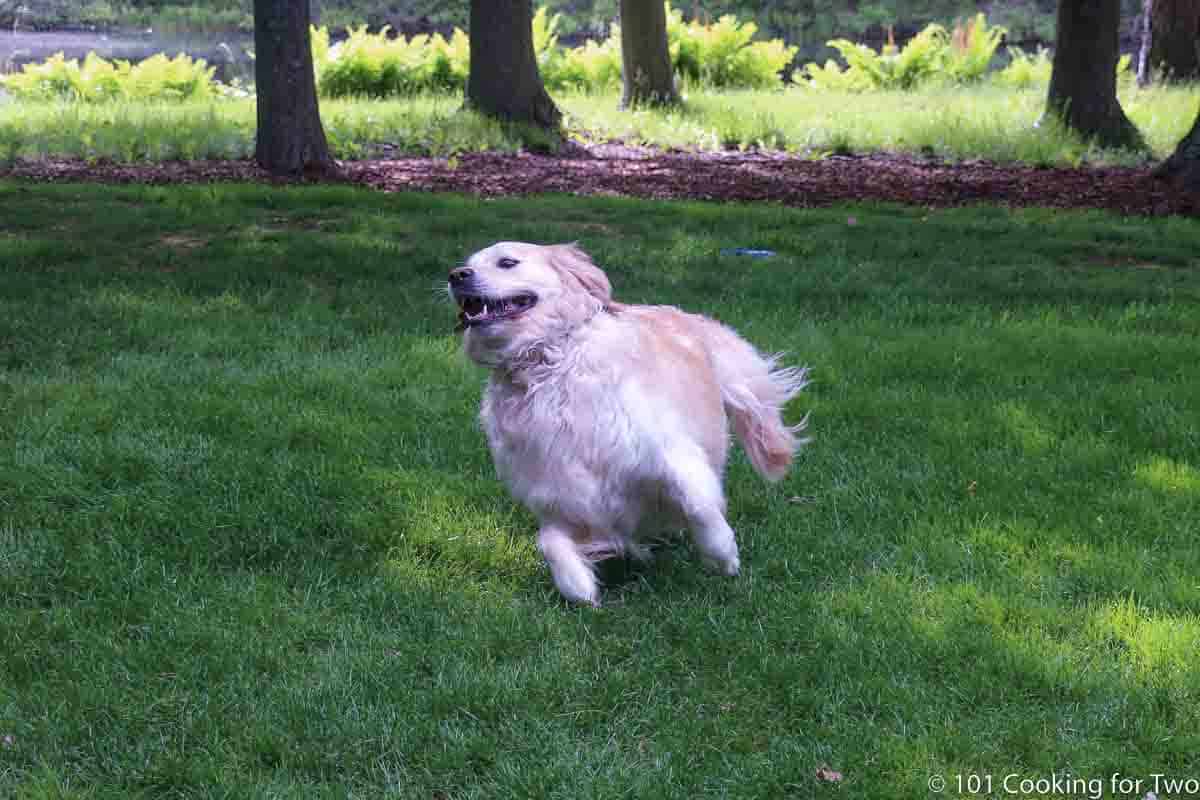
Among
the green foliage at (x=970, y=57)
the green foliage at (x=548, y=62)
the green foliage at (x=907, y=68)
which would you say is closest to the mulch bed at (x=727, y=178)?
the green foliage at (x=548, y=62)

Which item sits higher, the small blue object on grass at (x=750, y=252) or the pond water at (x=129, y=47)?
the pond water at (x=129, y=47)

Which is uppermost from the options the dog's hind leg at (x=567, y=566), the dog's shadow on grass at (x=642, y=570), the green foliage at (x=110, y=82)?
the green foliage at (x=110, y=82)

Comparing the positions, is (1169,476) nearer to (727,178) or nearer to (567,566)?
(567,566)

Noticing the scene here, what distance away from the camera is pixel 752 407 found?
4.71 m

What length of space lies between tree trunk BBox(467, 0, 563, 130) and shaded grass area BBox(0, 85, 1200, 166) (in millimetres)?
370

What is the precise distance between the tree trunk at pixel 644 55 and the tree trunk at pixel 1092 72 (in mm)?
5503

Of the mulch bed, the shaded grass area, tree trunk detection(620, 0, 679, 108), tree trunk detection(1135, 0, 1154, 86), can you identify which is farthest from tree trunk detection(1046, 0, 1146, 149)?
tree trunk detection(1135, 0, 1154, 86)

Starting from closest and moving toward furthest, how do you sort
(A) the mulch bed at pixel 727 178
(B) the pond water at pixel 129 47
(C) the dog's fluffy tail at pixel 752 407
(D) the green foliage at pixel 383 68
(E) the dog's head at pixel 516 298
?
1. (E) the dog's head at pixel 516 298
2. (C) the dog's fluffy tail at pixel 752 407
3. (A) the mulch bed at pixel 727 178
4. (D) the green foliage at pixel 383 68
5. (B) the pond water at pixel 129 47

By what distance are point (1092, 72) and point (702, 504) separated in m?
11.5

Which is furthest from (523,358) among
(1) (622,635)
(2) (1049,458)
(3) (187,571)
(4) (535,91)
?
(4) (535,91)

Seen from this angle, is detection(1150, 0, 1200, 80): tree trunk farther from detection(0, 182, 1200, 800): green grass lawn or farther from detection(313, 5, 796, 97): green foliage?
detection(0, 182, 1200, 800): green grass lawn

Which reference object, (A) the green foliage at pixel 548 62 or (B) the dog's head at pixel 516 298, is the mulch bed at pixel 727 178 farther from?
(B) the dog's head at pixel 516 298

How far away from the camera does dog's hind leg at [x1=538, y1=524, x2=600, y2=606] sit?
12.5ft

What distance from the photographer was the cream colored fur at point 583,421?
147 inches
